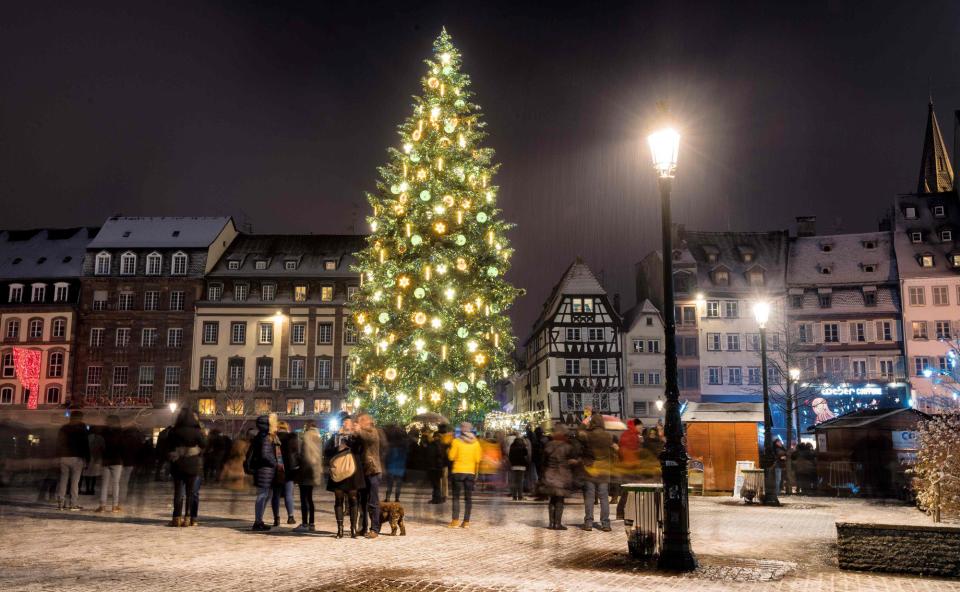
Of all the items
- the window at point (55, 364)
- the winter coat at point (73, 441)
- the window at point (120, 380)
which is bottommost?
the winter coat at point (73, 441)

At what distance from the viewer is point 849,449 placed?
90.2ft

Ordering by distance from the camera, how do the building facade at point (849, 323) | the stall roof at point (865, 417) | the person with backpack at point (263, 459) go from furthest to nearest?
1. the building facade at point (849, 323)
2. the stall roof at point (865, 417)
3. the person with backpack at point (263, 459)

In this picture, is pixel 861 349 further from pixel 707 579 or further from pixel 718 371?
pixel 707 579

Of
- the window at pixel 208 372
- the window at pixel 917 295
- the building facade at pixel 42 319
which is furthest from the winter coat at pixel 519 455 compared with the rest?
the building facade at pixel 42 319

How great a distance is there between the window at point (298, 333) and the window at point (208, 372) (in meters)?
6.09

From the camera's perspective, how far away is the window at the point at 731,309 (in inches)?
2601

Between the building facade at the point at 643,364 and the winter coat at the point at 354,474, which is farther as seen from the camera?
the building facade at the point at 643,364

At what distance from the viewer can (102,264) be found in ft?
225

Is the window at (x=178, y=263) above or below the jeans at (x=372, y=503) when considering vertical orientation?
above

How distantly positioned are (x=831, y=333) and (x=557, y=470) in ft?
179

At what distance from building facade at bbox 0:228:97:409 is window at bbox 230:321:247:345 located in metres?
12.2

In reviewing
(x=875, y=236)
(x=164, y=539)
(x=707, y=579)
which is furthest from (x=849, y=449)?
(x=875, y=236)

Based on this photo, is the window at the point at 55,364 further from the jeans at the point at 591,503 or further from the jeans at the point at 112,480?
the jeans at the point at 591,503

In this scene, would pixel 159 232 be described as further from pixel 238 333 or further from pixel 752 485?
pixel 752 485
